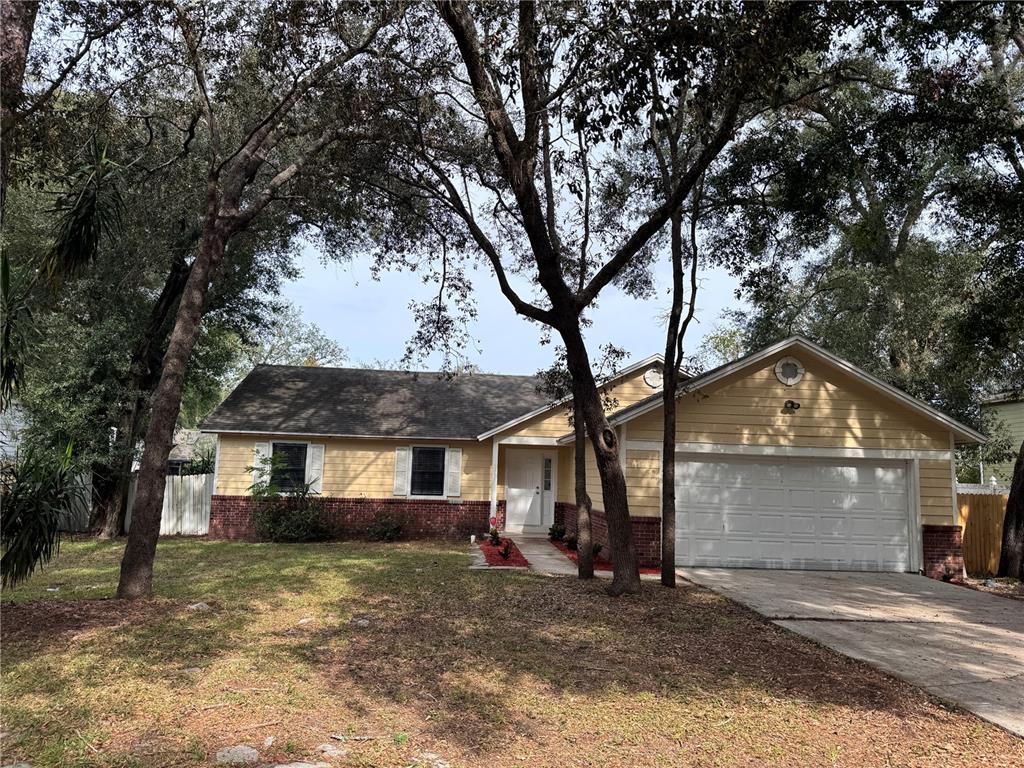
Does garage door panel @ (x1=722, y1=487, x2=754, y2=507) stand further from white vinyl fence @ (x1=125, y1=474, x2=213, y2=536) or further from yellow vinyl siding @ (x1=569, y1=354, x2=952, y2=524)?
white vinyl fence @ (x1=125, y1=474, x2=213, y2=536)

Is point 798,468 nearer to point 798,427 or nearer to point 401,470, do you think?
point 798,427

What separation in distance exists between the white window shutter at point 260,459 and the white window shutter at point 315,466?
1046 millimetres

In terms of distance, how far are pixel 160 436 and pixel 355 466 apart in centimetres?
915

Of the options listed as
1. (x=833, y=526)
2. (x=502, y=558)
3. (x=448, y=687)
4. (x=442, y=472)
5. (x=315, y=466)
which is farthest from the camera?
(x=442, y=472)

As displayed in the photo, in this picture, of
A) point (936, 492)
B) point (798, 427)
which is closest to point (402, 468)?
point (798, 427)

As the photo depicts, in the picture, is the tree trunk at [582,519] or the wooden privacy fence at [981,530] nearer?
the tree trunk at [582,519]

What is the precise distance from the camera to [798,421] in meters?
13.3

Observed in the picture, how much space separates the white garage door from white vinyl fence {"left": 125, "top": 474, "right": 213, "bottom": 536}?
1310 cm

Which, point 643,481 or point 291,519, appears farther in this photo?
point 291,519

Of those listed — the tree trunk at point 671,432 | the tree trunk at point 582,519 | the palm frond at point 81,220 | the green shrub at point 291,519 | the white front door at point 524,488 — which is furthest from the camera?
the white front door at point 524,488

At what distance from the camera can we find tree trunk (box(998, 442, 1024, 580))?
13.3 metres

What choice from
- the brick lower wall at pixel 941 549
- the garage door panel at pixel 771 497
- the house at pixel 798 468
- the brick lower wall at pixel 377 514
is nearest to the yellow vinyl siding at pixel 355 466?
the brick lower wall at pixel 377 514

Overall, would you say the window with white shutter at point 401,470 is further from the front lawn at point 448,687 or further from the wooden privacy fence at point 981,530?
the wooden privacy fence at point 981,530

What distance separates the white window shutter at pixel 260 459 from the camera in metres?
17.5
